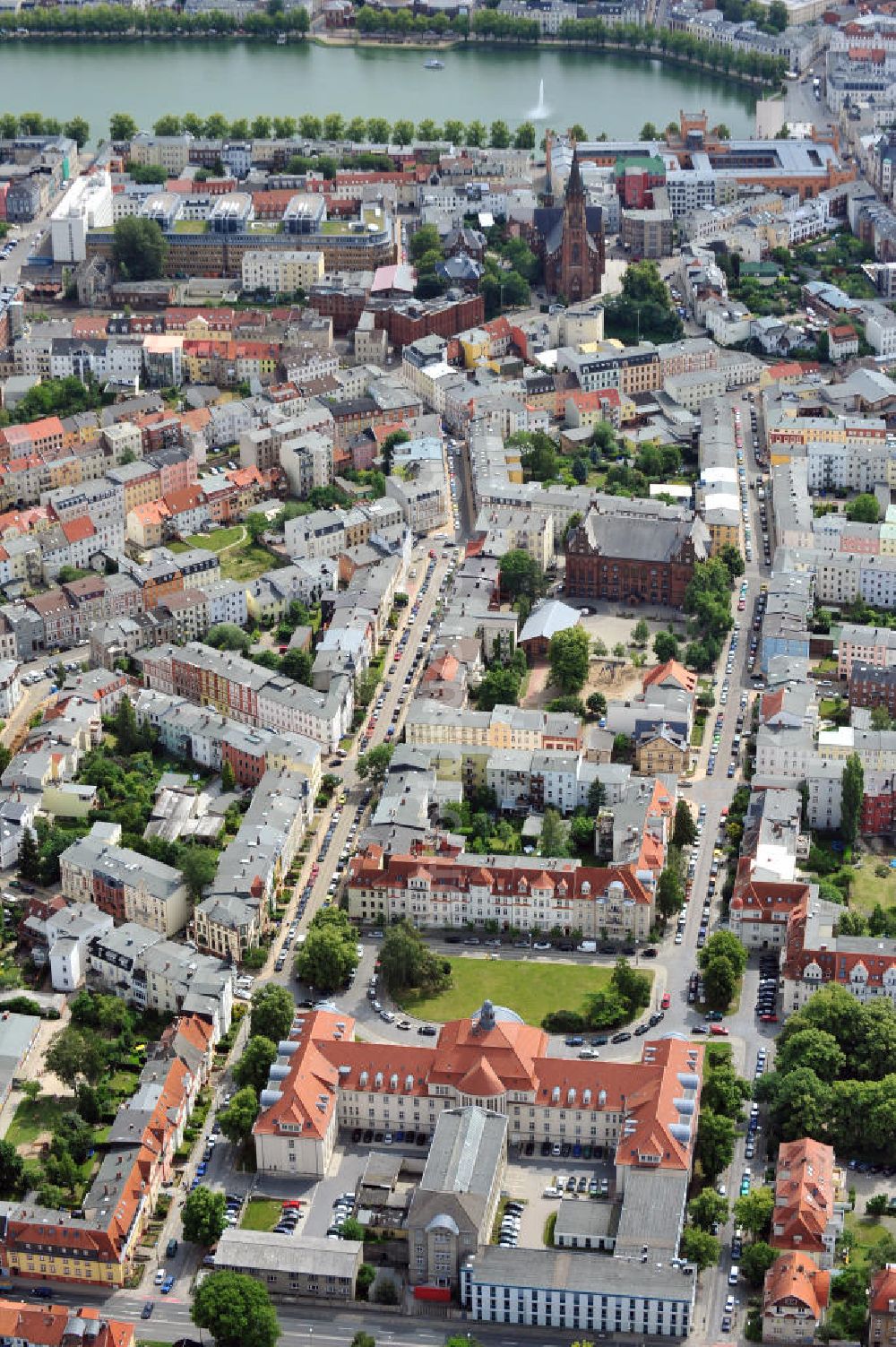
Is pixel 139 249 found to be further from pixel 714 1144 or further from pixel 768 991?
pixel 714 1144

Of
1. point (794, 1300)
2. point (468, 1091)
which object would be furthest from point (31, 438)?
point (794, 1300)

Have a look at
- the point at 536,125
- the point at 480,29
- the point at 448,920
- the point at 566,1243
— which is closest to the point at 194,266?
the point at 536,125

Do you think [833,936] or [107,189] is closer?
[833,936]

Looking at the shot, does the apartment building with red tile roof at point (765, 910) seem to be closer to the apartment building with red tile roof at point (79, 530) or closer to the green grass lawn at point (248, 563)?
the green grass lawn at point (248, 563)

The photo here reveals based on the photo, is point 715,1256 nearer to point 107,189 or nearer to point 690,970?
point 690,970

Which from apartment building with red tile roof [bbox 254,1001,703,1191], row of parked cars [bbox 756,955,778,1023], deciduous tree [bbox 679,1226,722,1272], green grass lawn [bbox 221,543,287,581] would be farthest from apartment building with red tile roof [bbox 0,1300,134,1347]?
green grass lawn [bbox 221,543,287,581]

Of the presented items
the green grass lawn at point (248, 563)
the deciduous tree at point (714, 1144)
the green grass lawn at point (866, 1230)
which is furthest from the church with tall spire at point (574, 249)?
the green grass lawn at point (866, 1230)

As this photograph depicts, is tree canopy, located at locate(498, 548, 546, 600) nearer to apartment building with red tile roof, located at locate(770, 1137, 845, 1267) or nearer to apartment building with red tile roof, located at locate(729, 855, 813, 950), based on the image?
apartment building with red tile roof, located at locate(729, 855, 813, 950)
